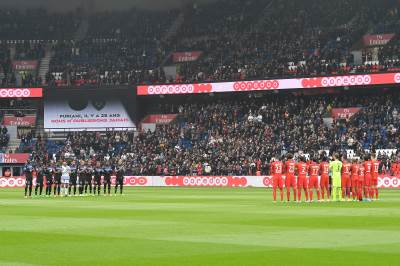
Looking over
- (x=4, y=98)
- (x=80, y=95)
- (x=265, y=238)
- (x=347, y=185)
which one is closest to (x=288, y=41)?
(x=80, y=95)

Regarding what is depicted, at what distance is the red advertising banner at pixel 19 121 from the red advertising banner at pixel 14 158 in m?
5.03

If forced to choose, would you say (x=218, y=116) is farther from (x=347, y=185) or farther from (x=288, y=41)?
(x=347, y=185)

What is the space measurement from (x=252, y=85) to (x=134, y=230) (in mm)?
57377

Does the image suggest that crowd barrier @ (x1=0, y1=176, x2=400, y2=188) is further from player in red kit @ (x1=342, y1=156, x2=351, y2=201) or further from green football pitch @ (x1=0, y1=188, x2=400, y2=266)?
green football pitch @ (x1=0, y1=188, x2=400, y2=266)

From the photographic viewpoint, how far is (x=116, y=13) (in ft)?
330

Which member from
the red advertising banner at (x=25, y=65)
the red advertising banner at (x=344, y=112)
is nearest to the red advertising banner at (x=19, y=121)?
the red advertising banner at (x=25, y=65)

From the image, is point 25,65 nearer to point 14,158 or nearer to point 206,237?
point 14,158

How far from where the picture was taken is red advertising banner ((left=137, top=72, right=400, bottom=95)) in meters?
72.7

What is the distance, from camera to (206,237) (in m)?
20.2

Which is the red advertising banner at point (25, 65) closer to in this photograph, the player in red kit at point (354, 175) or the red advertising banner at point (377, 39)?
the red advertising banner at point (377, 39)

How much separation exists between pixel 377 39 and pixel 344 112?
804 cm

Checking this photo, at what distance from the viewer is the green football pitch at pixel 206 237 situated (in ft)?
52.7

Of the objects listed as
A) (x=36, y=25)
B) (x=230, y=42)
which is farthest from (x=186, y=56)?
(x=36, y=25)

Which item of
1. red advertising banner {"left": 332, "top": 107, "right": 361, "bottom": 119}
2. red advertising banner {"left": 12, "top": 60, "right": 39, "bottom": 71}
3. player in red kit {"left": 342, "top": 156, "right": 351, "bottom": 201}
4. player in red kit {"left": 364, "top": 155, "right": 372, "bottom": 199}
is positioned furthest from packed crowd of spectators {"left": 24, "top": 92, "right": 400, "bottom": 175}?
player in red kit {"left": 342, "top": 156, "right": 351, "bottom": 201}
